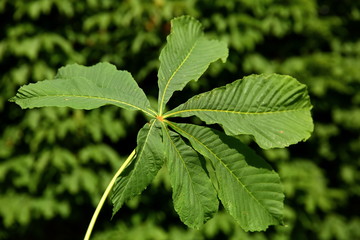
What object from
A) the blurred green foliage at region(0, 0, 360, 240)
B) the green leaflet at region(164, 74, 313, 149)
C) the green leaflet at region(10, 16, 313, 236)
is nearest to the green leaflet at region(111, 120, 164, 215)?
the green leaflet at region(10, 16, 313, 236)

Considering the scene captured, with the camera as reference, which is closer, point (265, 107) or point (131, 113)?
point (265, 107)

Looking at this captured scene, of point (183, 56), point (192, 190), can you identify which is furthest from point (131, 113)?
point (192, 190)

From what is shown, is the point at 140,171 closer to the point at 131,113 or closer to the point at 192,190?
the point at 192,190

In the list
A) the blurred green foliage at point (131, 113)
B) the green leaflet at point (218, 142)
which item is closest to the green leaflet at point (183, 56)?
the green leaflet at point (218, 142)

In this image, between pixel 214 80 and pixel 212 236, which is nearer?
pixel 212 236

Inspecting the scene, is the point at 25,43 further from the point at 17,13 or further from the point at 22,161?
the point at 22,161

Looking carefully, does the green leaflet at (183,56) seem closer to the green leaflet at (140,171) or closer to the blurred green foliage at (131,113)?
the green leaflet at (140,171)

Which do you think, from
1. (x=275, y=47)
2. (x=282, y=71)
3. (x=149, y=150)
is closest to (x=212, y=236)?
(x=282, y=71)
